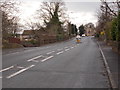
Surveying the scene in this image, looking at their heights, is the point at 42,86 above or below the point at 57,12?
below

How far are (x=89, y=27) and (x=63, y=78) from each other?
165 meters

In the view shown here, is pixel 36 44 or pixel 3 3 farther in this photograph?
pixel 36 44

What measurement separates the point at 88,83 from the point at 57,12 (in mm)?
61748

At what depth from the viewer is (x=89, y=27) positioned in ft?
569

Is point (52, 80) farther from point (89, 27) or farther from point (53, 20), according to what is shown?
point (89, 27)

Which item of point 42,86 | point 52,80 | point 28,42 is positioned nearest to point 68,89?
point 42,86

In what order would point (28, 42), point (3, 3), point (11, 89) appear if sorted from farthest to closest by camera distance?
point (28, 42), point (3, 3), point (11, 89)

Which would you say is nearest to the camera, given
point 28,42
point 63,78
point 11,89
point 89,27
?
point 11,89

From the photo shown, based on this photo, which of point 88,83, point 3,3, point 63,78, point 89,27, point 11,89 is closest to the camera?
point 11,89

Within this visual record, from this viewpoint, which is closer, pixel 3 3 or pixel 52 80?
pixel 52 80

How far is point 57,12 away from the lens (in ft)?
228

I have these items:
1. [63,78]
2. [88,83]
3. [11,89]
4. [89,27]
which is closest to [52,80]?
[63,78]

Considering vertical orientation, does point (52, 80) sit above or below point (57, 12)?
below

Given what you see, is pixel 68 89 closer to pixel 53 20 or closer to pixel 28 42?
pixel 28 42
